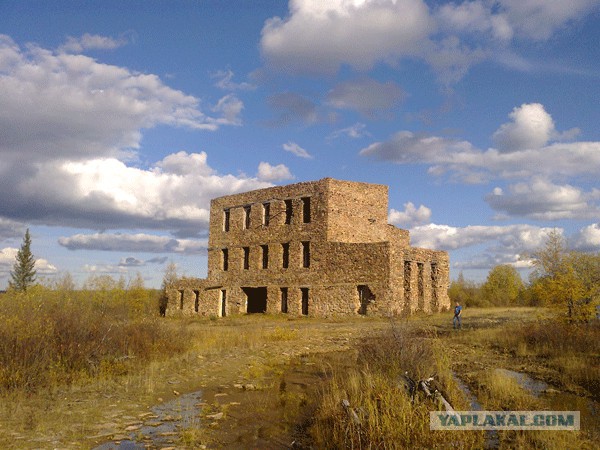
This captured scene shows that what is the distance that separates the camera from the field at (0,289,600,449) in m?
6.45

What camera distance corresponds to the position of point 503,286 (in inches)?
2248

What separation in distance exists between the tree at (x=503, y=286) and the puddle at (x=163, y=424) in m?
45.5

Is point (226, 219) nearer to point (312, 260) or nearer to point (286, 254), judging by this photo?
point (286, 254)

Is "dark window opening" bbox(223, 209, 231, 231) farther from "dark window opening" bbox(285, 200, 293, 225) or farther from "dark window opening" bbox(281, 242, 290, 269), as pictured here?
"dark window opening" bbox(281, 242, 290, 269)

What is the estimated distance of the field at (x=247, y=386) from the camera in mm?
6453

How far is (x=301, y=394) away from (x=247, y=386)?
50.7 inches

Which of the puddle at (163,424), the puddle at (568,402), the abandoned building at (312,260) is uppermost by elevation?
the abandoned building at (312,260)

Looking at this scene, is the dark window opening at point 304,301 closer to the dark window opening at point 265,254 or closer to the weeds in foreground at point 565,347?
the dark window opening at point 265,254

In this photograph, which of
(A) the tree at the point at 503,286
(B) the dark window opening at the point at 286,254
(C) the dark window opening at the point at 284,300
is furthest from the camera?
(A) the tree at the point at 503,286

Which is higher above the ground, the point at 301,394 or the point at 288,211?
the point at 288,211

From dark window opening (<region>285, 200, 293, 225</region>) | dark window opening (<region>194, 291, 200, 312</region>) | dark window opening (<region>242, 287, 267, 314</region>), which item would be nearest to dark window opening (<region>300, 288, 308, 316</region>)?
dark window opening (<region>242, 287, 267, 314</region>)

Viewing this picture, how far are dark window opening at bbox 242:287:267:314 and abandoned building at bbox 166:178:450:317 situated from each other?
81 mm

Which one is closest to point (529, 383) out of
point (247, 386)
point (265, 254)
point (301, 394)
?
point (301, 394)

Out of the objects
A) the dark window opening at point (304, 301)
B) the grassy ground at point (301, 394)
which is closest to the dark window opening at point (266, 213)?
the dark window opening at point (304, 301)
